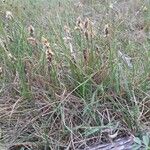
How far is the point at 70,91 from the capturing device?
171cm

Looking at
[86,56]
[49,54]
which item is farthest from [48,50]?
[86,56]

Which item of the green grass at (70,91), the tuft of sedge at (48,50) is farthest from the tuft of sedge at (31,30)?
the tuft of sedge at (48,50)

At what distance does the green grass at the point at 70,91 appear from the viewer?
1561mm

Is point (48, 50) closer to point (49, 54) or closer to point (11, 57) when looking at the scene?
point (49, 54)

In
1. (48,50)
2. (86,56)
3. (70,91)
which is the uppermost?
(48,50)

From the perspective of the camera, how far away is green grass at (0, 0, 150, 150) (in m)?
1.56

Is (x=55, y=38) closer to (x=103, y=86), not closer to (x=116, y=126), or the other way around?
(x=103, y=86)

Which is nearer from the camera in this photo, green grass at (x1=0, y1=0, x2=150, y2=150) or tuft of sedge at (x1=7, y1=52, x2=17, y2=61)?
green grass at (x1=0, y1=0, x2=150, y2=150)

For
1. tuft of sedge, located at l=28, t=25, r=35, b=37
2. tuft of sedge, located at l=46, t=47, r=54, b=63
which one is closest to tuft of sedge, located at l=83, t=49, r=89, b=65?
tuft of sedge, located at l=46, t=47, r=54, b=63

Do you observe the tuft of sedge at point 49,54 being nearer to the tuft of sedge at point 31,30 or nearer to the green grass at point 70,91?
the green grass at point 70,91

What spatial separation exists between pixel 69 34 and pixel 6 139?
74 centimetres

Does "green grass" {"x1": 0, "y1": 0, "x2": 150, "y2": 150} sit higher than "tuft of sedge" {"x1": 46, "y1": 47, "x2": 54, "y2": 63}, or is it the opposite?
"tuft of sedge" {"x1": 46, "y1": 47, "x2": 54, "y2": 63}

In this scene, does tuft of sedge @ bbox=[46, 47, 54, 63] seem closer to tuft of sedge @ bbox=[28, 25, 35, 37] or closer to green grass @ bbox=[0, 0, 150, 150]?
green grass @ bbox=[0, 0, 150, 150]

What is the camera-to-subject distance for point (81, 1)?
2.95m
